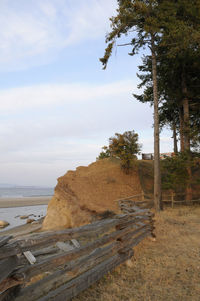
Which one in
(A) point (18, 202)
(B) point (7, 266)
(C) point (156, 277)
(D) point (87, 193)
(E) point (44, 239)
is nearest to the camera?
(B) point (7, 266)

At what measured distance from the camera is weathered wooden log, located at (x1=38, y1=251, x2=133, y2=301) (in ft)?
12.6

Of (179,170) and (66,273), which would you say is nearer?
(66,273)

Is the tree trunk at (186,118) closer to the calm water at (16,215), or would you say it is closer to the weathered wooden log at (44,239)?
the weathered wooden log at (44,239)

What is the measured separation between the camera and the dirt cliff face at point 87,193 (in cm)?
1814

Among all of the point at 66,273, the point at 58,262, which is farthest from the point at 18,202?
the point at 58,262

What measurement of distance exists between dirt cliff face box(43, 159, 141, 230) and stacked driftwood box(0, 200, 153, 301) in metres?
11.6

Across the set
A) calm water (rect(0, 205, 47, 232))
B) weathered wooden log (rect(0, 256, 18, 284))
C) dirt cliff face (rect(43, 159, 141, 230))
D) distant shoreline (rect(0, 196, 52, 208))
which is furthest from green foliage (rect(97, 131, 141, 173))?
distant shoreline (rect(0, 196, 52, 208))

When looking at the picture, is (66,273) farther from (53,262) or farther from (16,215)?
(16,215)

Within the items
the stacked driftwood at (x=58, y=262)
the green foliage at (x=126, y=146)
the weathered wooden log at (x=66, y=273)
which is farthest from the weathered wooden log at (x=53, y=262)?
the green foliage at (x=126, y=146)

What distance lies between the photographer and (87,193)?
20.1m

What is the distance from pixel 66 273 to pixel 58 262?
52 centimetres

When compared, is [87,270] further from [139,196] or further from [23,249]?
[139,196]

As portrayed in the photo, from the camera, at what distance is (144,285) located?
4.66m

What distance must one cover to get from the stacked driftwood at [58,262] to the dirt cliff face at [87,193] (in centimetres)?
1158
